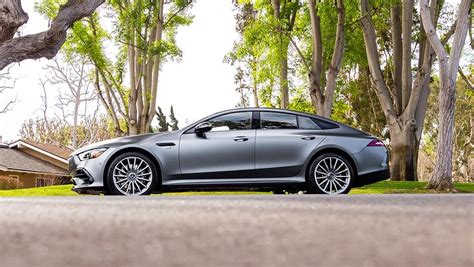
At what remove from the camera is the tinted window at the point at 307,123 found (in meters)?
12.1

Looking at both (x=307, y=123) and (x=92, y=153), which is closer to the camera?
(x=92, y=153)

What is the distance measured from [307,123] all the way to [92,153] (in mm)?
3847

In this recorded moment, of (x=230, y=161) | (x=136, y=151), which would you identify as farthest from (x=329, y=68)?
(x=136, y=151)

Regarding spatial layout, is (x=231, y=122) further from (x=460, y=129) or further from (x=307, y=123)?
(x=460, y=129)

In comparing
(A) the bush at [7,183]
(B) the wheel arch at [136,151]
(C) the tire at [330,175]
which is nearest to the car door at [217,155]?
(B) the wheel arch at [136,151]

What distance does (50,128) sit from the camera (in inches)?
2303

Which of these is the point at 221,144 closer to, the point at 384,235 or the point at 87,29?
the point at 384,235

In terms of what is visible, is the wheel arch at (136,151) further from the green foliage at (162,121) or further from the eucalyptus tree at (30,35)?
the green foliage at (162,121)

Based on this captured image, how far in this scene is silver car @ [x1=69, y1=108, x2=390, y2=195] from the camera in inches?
456

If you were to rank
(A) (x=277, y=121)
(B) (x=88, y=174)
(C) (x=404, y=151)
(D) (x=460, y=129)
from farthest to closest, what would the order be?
(D) (x=460, y=129) < (C) (x=404, y=151) < (A) (x=277, y=121) < (B) (x=88, y=174)

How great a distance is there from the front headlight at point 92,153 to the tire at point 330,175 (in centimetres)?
362

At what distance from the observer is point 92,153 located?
11750 millimetres

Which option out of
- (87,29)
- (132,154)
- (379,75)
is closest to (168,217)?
(132,154)

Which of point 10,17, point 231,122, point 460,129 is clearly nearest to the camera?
point 231,122
